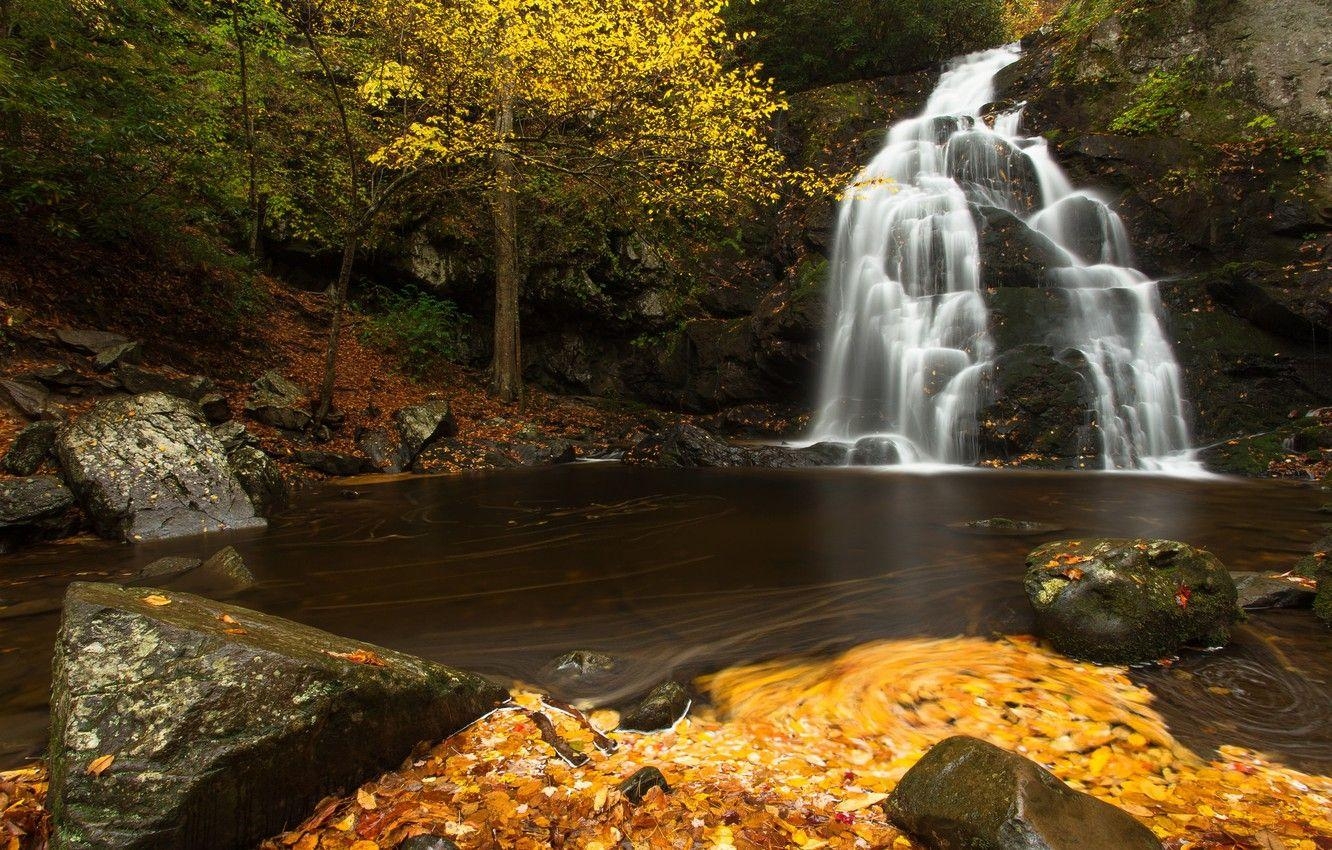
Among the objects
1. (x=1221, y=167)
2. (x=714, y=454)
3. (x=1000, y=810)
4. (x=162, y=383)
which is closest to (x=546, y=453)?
(x=714, y=454)

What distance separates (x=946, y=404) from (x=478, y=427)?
9368 millimetres

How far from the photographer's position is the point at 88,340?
8.10 metres

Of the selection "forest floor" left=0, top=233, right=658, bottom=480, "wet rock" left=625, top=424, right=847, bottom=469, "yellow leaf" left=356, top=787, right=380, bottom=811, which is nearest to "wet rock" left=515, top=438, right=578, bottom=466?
"forest floor" left=0, top=233, right=658, bottom=480

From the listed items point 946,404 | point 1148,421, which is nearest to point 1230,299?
point 1148,421

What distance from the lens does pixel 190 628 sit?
2.21 metres

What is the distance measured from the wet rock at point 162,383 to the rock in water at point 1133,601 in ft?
29.9

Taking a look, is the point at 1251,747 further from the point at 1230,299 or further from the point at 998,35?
the point at 998,35

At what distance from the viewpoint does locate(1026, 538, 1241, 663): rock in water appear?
11.3 ft

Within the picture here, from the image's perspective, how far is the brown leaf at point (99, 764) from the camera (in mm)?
1790

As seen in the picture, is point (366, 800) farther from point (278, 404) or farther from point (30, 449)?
point (278, 404)

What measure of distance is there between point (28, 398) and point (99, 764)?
7.41m

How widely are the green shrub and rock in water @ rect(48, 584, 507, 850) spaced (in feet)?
42.0

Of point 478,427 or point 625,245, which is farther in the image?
point 625,245

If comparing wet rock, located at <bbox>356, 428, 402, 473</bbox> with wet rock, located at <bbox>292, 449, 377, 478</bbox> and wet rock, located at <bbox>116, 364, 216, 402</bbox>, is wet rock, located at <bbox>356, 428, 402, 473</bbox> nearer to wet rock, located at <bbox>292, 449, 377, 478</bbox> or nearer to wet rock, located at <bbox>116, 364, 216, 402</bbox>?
wet rock, located at <bbox>292, 449, 377, 478</bbox>
